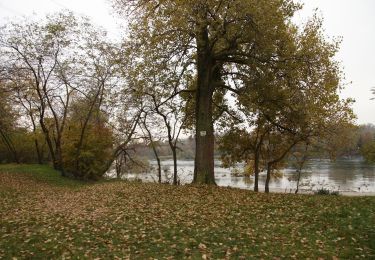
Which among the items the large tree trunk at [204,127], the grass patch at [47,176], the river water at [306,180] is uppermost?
the large tree trunk at [204,127]

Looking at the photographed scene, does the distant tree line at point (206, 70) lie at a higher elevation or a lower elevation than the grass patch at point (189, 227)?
higher

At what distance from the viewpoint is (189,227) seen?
10305 millimetres

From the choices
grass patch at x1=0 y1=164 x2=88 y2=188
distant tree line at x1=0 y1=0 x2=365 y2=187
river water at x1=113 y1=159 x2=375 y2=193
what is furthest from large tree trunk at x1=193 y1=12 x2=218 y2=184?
river water at x1=113 y1=159 x2=375 y2=193

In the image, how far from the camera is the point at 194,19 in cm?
Answer: 1518

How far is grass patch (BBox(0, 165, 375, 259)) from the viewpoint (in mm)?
8266

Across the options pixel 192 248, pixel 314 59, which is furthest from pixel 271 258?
pixel 314 59

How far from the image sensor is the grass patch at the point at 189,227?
827 centimetres

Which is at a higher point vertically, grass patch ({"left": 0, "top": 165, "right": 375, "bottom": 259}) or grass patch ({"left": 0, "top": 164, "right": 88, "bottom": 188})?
grass patch ({"left": 0, "top": 164, "right": 88, "bottom": 188})

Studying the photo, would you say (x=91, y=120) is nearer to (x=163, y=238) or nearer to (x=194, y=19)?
(x=194, y=19)

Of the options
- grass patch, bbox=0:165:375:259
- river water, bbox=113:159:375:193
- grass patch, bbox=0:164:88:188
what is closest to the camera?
grass patch, bbox=0:165:375:259

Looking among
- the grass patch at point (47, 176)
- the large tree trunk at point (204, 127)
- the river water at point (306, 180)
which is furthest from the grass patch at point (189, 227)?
the river water at point (306, 180)

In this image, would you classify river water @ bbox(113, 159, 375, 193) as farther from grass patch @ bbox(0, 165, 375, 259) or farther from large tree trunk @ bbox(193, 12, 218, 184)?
grass patch @ bbox(0, 165, 375, 259)

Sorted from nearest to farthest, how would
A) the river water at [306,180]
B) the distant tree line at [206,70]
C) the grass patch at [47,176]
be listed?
the distant tree line at [206,70] → the grass patch at [47,176] → the river water at [306,180]

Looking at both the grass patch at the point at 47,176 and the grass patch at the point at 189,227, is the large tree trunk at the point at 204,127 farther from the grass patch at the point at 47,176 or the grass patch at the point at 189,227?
the grass patch at the point at 47,176
